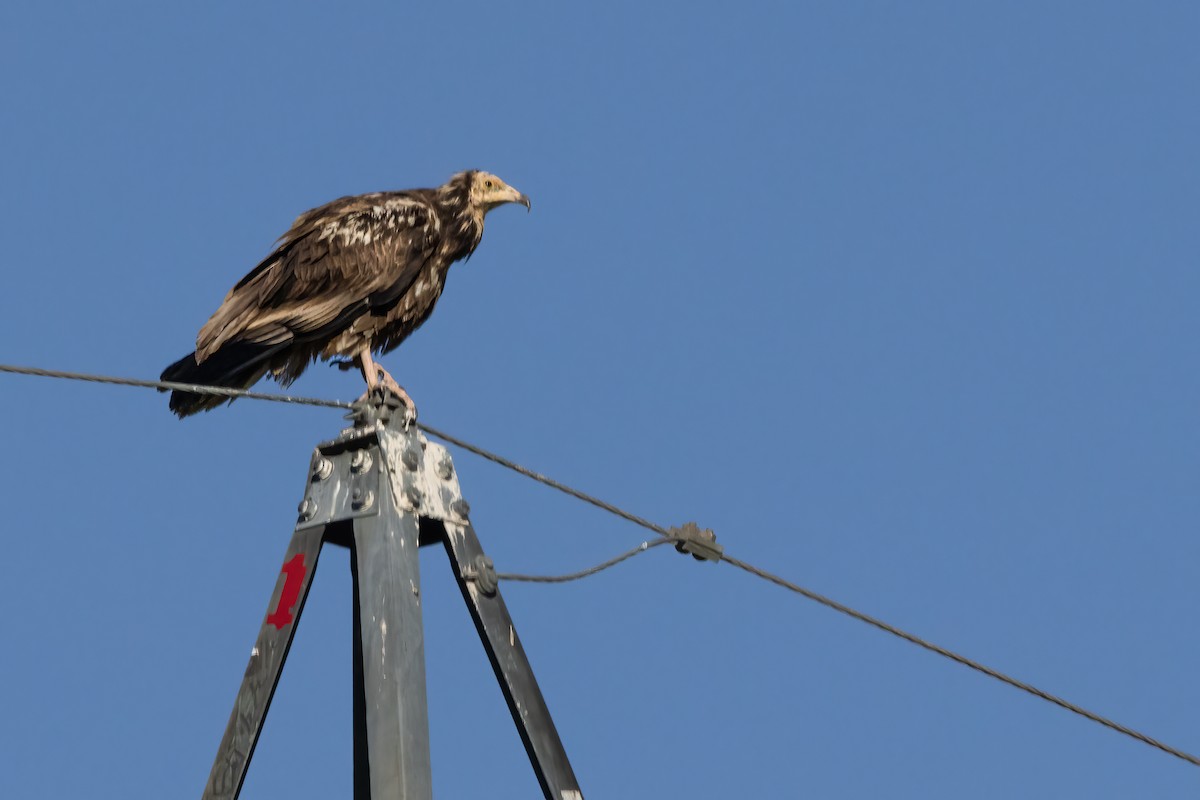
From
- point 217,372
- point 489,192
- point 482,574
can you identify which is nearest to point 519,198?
point 489,192

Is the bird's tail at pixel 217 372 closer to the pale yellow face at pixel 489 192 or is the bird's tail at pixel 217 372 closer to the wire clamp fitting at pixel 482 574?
the pale yellow face at pixel 489 192

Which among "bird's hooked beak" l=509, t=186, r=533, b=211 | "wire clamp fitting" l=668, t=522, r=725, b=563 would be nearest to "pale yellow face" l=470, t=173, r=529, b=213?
"bird's hooked beak" l=509, t=186, r=533, b=211

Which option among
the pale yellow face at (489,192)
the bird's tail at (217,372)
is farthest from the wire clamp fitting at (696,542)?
the pale yellow face at (489,192)

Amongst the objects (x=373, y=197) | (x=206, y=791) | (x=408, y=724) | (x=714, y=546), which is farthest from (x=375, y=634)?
(x=373, y=197)

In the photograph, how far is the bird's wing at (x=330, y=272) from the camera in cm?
756

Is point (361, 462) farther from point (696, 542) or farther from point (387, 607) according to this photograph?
point (696, 542)

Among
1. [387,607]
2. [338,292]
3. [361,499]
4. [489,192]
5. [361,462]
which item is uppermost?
[489,192]

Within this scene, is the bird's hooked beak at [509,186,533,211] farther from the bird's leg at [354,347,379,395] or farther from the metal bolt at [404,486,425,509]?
the metal bolt at [404,486,425,509]

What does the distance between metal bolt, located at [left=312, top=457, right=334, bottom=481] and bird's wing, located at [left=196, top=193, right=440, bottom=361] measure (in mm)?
2432

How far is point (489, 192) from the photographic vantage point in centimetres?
908

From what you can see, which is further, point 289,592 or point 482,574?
point 482,574

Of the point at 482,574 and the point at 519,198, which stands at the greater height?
the point at 519,198

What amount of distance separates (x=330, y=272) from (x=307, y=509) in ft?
10.4

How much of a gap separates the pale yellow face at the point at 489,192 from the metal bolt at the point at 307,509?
4162 mm
